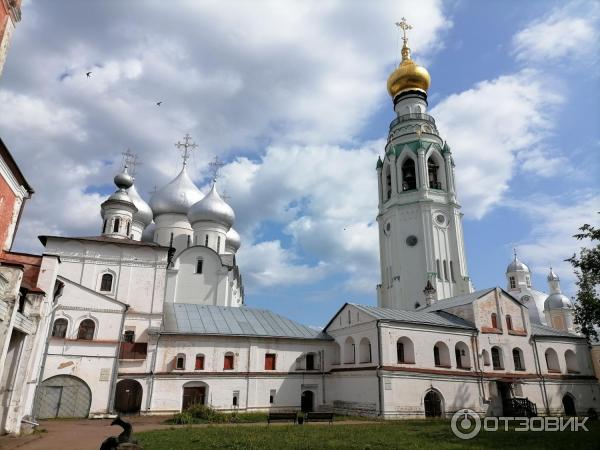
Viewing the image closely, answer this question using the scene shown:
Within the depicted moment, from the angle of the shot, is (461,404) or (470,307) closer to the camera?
(461,404)

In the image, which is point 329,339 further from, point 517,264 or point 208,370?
point 517,264

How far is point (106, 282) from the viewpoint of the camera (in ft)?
91.2

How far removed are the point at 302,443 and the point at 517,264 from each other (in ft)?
179

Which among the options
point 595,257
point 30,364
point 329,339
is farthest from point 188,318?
point 595,257

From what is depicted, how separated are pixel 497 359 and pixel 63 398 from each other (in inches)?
959

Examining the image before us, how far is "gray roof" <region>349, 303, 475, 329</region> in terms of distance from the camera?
26.0 m

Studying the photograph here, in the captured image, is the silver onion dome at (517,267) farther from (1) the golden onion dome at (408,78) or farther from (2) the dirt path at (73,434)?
(2) the dirt path at (73,434)

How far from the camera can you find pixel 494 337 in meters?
28.2

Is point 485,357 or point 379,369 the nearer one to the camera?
point 379,369

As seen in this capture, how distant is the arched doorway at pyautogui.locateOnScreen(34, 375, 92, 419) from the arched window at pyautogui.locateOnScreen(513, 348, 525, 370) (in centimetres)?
2457

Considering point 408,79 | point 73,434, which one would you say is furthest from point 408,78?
point 73,434

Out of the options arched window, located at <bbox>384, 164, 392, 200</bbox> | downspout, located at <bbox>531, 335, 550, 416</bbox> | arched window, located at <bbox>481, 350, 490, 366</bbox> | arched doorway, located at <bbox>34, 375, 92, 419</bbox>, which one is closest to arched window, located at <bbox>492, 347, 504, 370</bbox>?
arched window, located at <bbox>481, 350, 490, 366</bbox>

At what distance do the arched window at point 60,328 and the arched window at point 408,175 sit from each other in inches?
1223

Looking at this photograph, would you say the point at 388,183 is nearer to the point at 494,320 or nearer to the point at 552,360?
the point at 494,320
